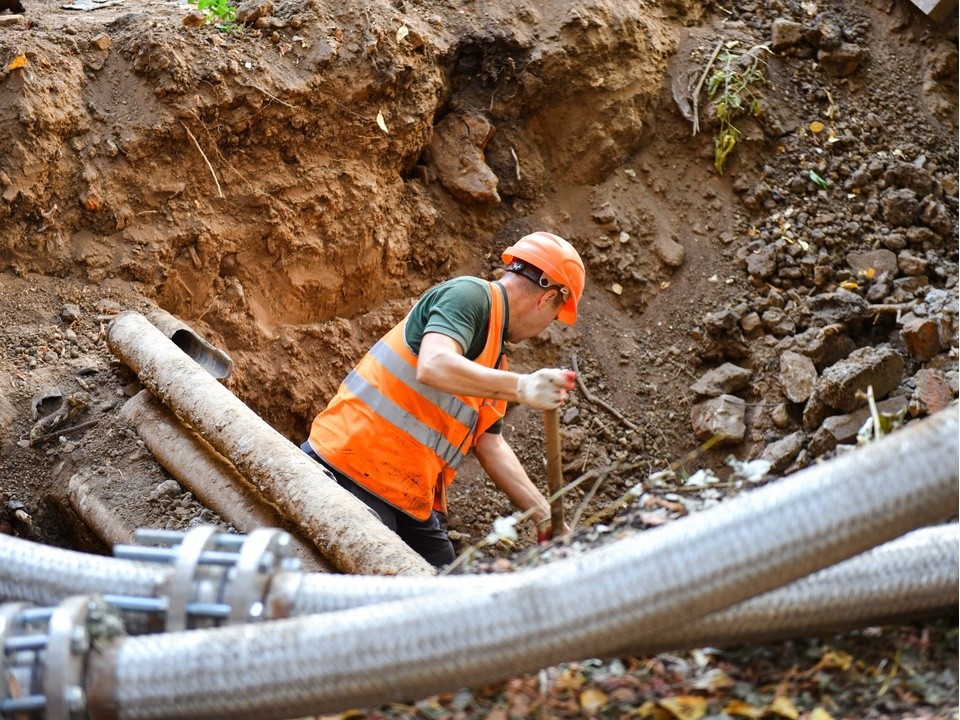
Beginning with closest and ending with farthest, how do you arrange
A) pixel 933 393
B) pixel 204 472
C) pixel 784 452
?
pixel 204 472, pixel 933 393, pixel 784 452

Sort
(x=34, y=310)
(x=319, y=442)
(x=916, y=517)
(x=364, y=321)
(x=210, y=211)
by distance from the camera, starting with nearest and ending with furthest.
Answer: (x=916, y=517) < (x=319, y=442) < (x=34, y=310) < (x=210, y=211) < (x=364, y=321)

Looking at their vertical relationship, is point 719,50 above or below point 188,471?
above

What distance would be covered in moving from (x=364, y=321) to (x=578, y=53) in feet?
7.17

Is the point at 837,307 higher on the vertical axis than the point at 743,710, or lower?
higher

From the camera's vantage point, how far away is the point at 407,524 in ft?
13.9

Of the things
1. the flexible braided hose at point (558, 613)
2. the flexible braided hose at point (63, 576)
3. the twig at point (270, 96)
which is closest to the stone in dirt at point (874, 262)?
the twig at point (270, 96)

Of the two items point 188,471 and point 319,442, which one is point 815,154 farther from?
point 188,471

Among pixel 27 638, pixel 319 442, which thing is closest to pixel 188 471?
pixel 319 442

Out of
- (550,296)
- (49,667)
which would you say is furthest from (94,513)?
(49,667)

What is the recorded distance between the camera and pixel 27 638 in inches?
75.7

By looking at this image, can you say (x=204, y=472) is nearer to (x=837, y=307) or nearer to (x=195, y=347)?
(x=195, y=347)

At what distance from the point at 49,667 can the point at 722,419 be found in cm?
433

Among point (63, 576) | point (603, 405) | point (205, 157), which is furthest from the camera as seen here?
point (603, 405)

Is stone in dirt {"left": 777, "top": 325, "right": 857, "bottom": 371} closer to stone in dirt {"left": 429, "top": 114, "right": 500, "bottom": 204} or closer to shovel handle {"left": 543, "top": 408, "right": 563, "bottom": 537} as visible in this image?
stone in dirt {"left": 429, "top": 114, "right": 500, "bottom": 204}
